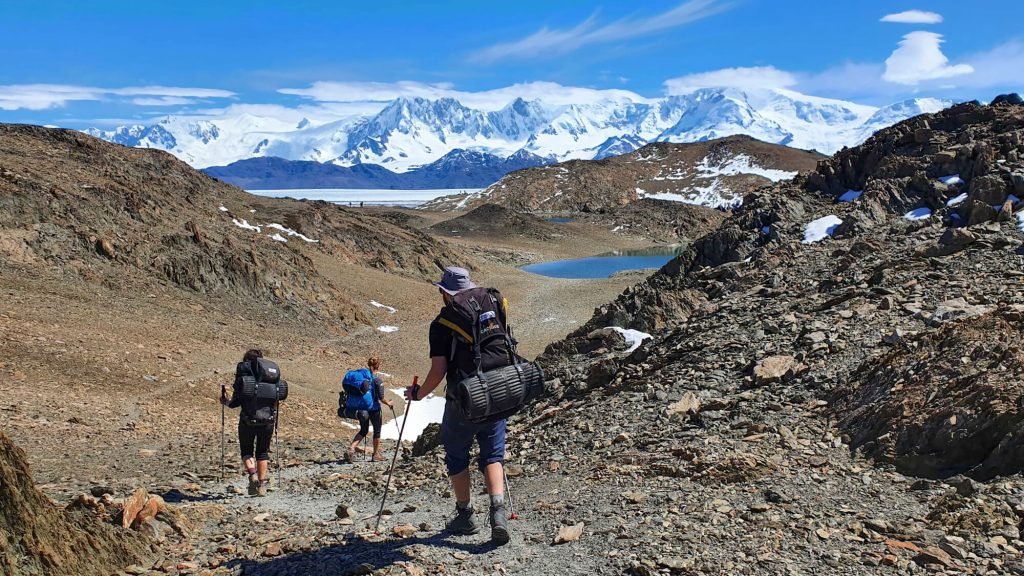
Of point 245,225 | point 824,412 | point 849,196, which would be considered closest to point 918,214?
point 849,196

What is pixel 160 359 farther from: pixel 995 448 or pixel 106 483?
pixel 995 448

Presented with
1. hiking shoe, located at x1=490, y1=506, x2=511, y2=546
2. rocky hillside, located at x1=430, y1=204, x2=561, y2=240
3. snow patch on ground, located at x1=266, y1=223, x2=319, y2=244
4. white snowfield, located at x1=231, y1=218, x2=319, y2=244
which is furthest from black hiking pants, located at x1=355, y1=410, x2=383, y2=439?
rocky hillside, located at x1=430, y1=204, x2=561, y2=240

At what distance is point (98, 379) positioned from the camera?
792 inches

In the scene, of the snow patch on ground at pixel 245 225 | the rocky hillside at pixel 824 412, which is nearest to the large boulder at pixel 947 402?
the rocky hillside at pixel 824 412

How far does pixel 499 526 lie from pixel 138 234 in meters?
35.4

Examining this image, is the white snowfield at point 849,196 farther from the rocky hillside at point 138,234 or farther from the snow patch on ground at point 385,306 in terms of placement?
the snow patch on ground at point 385,306

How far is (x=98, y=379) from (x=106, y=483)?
10943 millimetres

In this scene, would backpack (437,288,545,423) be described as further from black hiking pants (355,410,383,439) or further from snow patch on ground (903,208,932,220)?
snow patch on ground (903,208,932,220)

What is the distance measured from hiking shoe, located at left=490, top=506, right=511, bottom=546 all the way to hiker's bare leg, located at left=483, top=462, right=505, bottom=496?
0.14 meters

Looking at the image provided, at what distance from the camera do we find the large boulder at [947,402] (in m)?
7.75

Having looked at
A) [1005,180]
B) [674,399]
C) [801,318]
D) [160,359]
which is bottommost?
[160,359]

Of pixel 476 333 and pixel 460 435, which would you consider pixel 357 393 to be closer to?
pixel 460 435

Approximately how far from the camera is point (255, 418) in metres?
10.7

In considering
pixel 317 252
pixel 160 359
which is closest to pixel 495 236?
pixel 317 252
